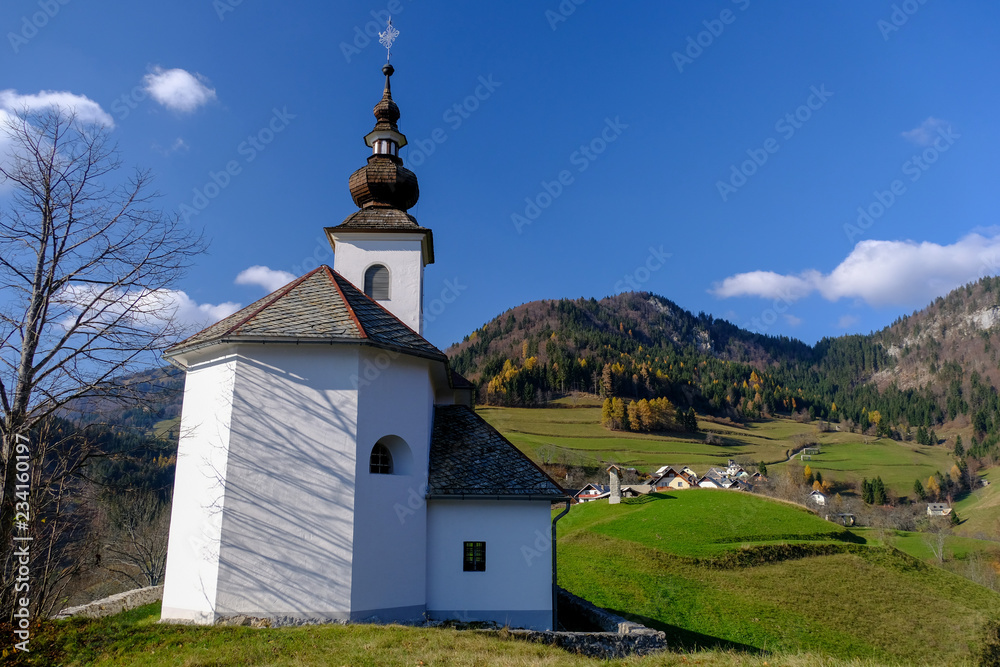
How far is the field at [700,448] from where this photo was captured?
342 ft

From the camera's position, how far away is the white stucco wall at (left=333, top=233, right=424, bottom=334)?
21172 millimetres

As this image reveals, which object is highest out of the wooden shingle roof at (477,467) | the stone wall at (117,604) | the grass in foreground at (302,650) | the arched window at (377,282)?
the arched window at (377,282)

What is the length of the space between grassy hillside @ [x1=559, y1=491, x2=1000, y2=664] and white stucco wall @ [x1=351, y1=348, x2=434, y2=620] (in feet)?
46.0

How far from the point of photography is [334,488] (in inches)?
510

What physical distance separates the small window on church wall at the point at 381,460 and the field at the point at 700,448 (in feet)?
259

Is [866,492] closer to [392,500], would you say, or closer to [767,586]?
[767,586]

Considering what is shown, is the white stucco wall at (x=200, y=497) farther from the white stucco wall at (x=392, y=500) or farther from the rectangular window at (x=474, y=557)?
the rectangular window at (x=474, y=557)

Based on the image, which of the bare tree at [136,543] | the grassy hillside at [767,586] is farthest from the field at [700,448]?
the bare tree at [136,543]

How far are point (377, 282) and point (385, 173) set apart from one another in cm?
405

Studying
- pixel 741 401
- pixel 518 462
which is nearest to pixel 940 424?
pixel 741 401

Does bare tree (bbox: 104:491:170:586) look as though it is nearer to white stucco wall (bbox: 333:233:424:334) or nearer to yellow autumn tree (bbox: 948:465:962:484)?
white stucco wall (bbox: 333:233:424:334)

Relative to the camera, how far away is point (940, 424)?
188250 mm

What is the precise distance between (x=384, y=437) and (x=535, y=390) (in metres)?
124

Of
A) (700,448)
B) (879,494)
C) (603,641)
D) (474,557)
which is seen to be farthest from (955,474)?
(603,641)
